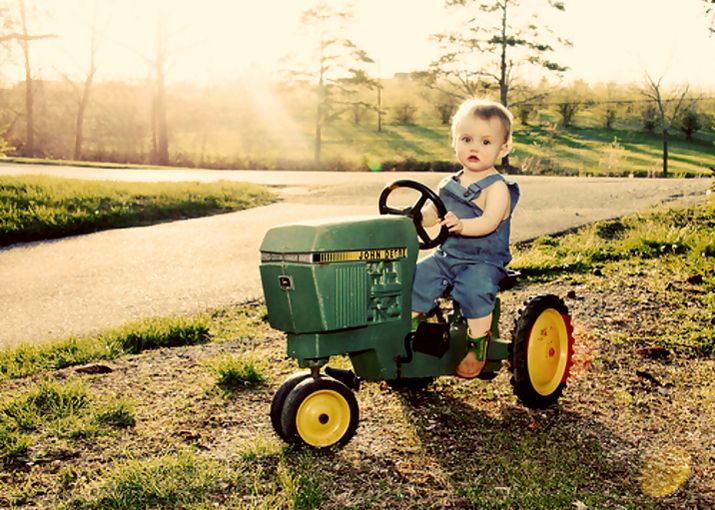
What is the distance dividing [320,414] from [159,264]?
565cm

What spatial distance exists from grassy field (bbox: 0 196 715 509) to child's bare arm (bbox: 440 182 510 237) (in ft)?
3.31

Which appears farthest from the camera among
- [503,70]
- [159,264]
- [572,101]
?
[572,101]

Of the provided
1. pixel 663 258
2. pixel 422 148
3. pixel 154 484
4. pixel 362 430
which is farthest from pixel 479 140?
pixel 422 148

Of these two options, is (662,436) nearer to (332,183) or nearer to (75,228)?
(75,228)

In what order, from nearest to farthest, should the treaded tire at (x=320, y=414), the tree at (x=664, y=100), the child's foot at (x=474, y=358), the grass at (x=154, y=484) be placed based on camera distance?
the grass at (x=154, y=484)
the treaded tire at (x=320, y=414)
the child's foot at (x=474, y=358)
the tree at (x=664, y=100)

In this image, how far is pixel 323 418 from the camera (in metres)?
3.52

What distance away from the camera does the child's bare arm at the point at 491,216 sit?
3.69m

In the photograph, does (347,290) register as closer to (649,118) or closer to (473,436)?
(473,436)

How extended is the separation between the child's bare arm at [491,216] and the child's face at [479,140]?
0.15 metres

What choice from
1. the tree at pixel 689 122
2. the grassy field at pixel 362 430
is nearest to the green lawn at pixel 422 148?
the tree at pixel 689 122

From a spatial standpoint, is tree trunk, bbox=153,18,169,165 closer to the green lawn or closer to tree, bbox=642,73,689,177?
the green lawn

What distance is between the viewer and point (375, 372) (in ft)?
12.3

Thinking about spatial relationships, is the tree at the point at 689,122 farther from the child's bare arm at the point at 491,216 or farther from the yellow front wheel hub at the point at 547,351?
the child's bare arm at the point at 491,216

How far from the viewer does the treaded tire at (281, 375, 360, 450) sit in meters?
3.44
